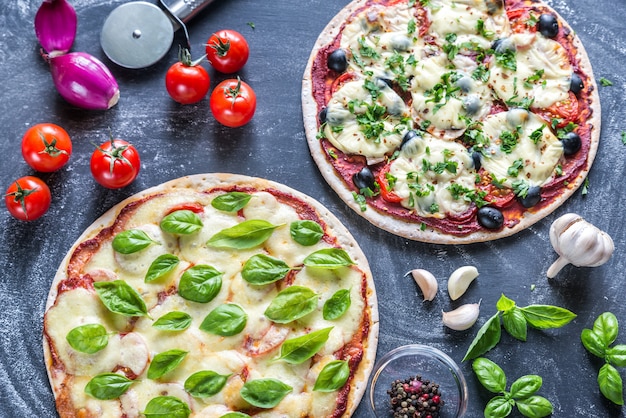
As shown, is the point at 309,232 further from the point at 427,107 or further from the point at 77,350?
the point at 77,350

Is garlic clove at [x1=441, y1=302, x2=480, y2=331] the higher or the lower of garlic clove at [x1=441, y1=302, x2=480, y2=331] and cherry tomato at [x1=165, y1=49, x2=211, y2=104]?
the lower

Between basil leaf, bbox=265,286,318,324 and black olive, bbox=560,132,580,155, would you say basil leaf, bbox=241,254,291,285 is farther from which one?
black olive, bbox=560,132,580,155

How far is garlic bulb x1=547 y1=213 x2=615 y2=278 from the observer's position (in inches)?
180

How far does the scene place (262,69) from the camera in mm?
5059

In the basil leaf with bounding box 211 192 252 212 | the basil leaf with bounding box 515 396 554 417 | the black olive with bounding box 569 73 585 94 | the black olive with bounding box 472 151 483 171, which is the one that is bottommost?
the basil leaf with bounding box 515 396 554 417

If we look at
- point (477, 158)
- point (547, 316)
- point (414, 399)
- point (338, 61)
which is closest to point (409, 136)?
point (477, 158)

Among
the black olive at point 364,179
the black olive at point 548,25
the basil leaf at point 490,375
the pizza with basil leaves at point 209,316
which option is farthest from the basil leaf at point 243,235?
the black olive at point 548,25

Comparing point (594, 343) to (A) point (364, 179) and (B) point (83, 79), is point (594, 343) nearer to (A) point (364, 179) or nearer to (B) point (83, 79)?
(A) point (364, 179)

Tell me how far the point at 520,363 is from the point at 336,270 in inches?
51.2

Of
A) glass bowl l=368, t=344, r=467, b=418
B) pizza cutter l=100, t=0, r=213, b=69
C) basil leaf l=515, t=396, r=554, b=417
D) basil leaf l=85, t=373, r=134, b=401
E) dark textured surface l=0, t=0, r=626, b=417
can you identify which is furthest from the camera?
pizza cutter l=100, t=0, r=213, b=69

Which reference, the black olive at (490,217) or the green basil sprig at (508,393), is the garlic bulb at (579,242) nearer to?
the black olive at (490,217)

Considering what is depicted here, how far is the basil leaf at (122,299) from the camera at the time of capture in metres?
4.40

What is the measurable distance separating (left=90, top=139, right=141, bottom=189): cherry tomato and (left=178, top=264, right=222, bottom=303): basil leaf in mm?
695

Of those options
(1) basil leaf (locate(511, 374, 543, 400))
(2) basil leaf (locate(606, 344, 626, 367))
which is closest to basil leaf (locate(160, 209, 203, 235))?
(1) basil leaf (locate(511, 374, 543, 400))
